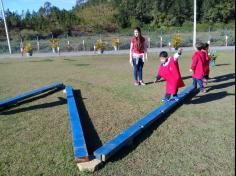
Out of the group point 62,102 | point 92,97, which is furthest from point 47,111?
point 92,97

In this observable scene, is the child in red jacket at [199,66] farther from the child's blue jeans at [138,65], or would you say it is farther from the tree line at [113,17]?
the tree line at [113,17]

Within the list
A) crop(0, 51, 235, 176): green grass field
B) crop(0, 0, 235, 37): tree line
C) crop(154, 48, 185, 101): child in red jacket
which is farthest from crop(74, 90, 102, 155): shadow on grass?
crop(0, 0, 235, 37): tree line

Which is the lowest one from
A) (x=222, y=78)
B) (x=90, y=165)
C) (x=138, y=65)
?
(x=90, y=165)

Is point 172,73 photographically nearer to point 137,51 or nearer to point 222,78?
point 137,51

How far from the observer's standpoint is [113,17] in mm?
65438

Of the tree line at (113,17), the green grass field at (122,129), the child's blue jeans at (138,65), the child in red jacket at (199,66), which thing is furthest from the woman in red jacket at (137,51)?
the tree line at (113,17)

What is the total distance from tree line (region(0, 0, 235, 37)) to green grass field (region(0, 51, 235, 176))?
38933 mm

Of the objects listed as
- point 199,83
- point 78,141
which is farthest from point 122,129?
point 199,83

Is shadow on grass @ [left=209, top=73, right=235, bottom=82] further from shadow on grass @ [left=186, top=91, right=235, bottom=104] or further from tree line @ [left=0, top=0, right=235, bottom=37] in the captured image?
tree line @ [left=0, top=0, right=235, bottom=37]

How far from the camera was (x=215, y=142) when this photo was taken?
4.82 meters

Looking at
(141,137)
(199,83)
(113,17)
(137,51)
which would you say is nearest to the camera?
(141,137)

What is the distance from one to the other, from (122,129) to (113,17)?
6178 centimetres

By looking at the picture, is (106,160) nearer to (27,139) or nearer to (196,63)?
(27,139)

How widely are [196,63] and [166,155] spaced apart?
163 inches
